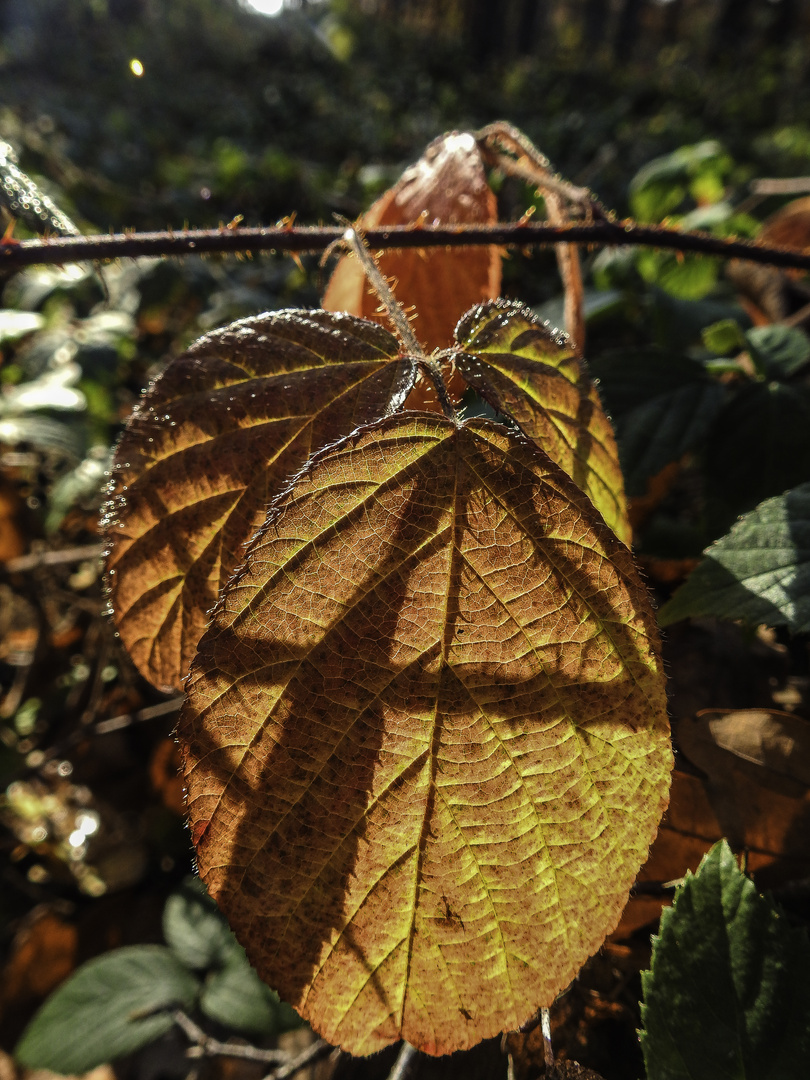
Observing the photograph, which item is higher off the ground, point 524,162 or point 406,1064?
point 524,162

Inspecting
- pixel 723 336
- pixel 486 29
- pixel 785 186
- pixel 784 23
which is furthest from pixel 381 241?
pixel 486 29

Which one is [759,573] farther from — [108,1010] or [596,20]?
[596,20]

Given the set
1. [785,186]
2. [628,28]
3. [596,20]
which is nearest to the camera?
[785,186]

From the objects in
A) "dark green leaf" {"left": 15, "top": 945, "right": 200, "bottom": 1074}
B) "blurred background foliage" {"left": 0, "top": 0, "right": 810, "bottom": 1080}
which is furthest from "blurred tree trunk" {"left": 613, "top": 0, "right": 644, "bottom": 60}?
"dark green leaf" {"left": 15, "top": 945, "right": 200, "bottom": 1074}

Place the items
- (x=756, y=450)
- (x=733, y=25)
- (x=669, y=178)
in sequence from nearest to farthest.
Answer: (x=756, y=450), (x=669, y=178), (x=733, y=25)

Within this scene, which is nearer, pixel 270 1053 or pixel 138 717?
pixel 270 1053

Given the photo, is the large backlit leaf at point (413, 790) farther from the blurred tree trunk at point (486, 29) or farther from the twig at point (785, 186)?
the blurred tree trunk at point (486, 29)

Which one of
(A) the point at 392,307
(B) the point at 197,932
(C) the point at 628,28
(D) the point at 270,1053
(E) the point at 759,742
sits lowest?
(D) the point at 270,1053

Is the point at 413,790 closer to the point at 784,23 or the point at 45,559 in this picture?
the point at 45,559
